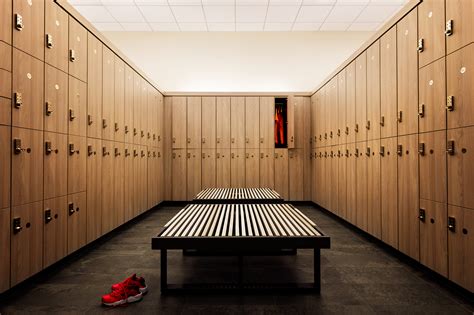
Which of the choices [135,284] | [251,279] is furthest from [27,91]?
[251,279]

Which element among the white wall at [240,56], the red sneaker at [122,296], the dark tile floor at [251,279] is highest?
the white wall at [240,56]

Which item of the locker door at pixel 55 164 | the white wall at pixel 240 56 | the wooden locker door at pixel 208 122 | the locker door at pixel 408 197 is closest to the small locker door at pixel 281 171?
the wooden locker door at pixel 208 122

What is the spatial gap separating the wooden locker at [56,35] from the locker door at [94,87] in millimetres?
443

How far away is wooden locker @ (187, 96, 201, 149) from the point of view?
630 centimetres

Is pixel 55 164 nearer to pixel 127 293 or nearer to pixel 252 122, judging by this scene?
pixel 127 293

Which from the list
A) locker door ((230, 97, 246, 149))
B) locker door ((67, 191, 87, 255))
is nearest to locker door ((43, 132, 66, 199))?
locker door ((67, 191, 87, 255))

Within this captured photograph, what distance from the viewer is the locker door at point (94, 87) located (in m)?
3.22

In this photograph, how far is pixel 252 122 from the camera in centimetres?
630

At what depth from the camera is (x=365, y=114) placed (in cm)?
370

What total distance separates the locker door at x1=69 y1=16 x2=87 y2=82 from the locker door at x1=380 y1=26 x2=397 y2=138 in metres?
3.15

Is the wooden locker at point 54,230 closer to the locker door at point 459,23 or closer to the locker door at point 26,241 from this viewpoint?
the locker door at point 26,241

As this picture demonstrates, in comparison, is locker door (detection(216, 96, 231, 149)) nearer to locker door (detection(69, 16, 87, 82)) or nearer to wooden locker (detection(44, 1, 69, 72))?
locker door (detection(69, 16, 87, 82))

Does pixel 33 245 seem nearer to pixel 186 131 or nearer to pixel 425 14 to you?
pixel 425 14

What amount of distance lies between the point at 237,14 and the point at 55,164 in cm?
468
